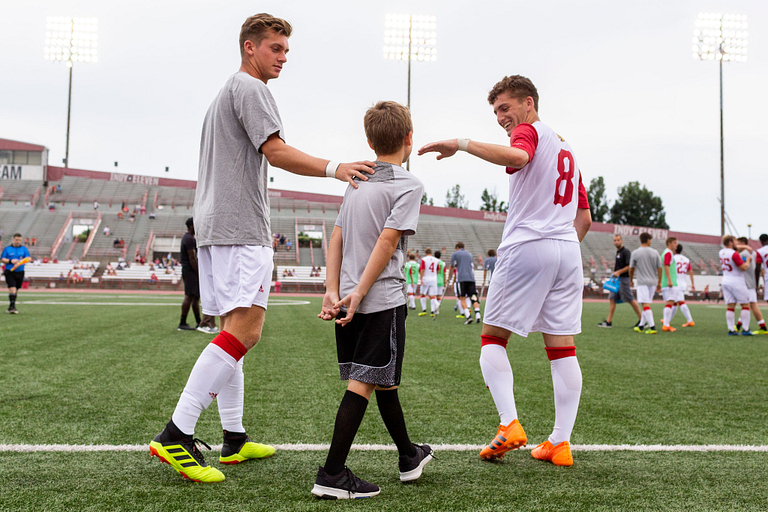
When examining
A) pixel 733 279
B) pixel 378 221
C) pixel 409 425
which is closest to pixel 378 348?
pixel 378 221

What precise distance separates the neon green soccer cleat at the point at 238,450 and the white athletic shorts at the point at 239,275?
0.68 metres

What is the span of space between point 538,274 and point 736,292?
33.9ft

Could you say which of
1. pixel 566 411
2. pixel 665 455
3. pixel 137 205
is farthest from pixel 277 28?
pixel 137 205

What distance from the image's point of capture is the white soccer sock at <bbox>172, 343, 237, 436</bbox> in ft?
8.29

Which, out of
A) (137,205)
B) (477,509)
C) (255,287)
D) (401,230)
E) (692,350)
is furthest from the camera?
(137,205)

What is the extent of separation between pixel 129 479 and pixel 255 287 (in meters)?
1.03

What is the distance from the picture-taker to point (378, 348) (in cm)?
237

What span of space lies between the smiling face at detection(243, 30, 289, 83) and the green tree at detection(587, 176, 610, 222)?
277 feet

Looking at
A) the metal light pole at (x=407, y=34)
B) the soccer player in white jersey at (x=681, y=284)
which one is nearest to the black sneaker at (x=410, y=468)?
the soccer player in white jersey at (x=681, y=284)

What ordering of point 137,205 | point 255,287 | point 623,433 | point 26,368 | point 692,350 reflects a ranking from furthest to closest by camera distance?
point 137,205 → point 692,350 → point 26,368 → point 623,433 → point 255,287

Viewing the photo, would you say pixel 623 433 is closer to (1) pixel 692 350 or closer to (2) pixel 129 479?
(2) pixel 129 479

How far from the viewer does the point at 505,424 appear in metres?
2.89

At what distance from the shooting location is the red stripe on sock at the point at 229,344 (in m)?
2.58

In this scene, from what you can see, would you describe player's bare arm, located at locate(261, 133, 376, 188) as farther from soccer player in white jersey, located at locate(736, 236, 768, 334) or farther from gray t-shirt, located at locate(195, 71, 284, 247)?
soccer player in white jersey, located at locate(736, 236, 768, 334)
